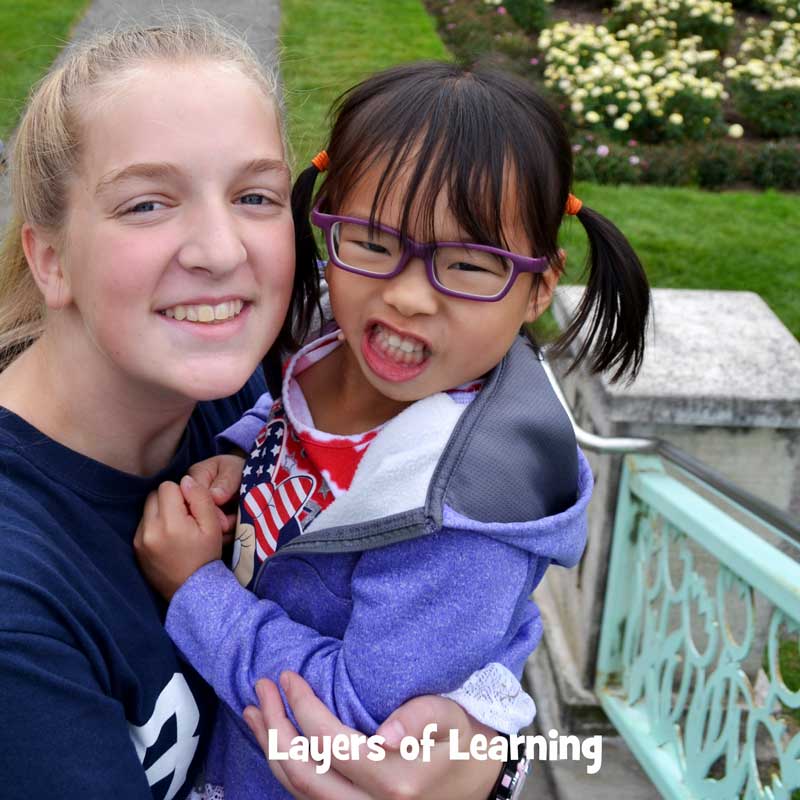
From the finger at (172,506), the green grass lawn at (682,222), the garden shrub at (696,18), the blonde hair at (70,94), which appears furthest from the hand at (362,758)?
the garden shrub at (696,18)

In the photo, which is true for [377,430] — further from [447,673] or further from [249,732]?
[249,732]

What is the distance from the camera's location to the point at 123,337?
4.99 ft

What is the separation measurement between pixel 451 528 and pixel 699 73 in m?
7.88

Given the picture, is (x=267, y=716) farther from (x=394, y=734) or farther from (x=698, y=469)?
(x=698, y=469)

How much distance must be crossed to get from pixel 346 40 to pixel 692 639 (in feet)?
24.2

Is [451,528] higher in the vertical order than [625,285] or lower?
lower

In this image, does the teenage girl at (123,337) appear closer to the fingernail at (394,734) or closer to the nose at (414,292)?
the fingernail at (394,734)

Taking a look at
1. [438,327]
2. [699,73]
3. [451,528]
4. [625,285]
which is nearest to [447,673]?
[451,528]

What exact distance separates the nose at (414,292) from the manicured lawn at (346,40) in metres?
5.35

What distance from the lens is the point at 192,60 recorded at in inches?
→ 62.0

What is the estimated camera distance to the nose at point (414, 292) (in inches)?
61.6

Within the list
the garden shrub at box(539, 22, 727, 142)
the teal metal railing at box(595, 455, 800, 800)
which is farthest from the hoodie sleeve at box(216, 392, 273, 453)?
the garden shrub at box(539, 22, 727, 142)

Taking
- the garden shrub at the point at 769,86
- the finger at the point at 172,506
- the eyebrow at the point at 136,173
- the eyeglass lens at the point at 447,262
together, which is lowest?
the garden shrub at the point at 769,86

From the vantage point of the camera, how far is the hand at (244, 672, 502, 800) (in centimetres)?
147
